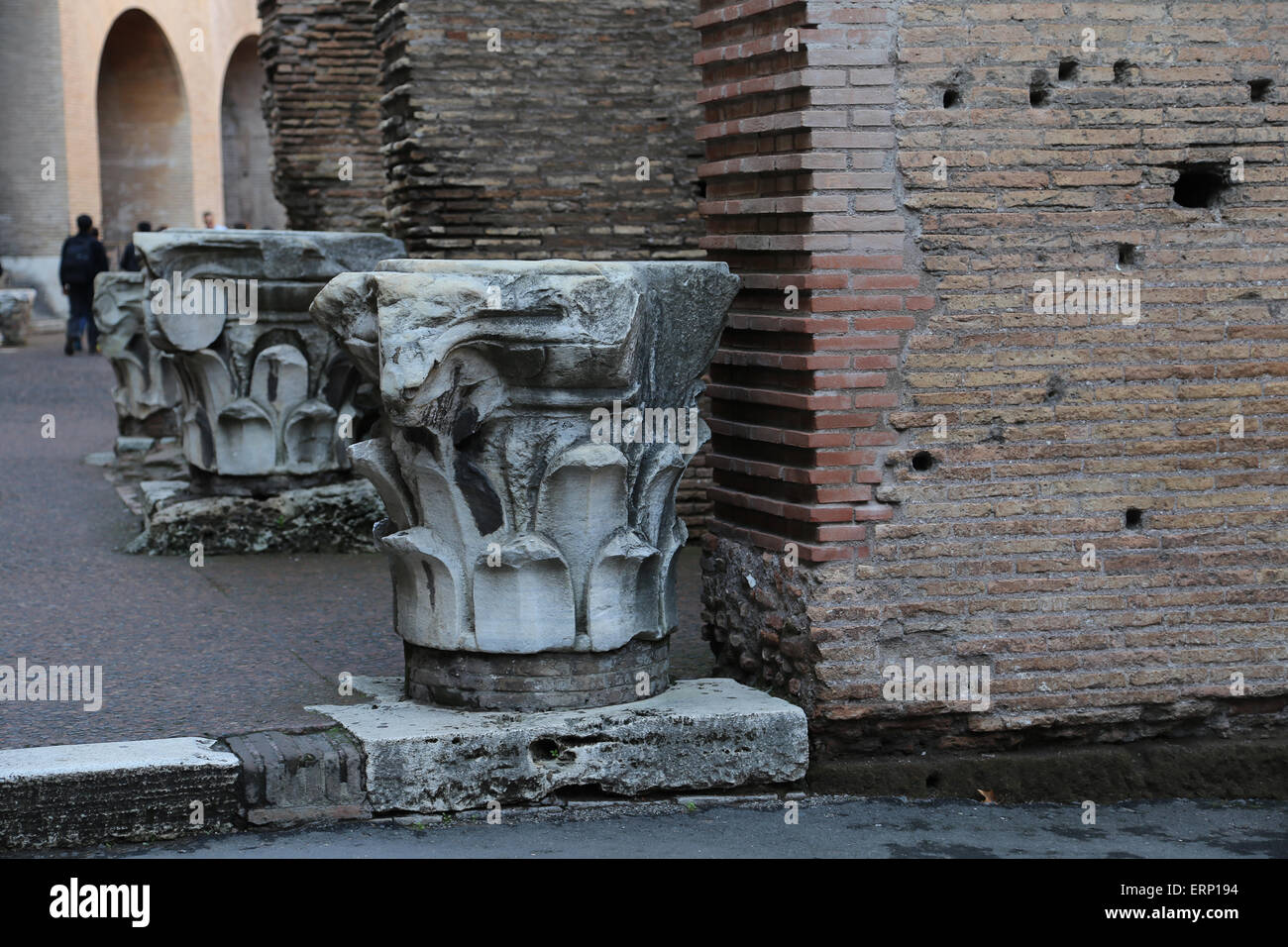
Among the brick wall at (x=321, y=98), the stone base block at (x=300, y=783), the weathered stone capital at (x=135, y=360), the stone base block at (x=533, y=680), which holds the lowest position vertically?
the stone base block at (x=300, y=783)

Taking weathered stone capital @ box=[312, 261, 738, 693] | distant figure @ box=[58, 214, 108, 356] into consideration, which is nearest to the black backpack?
distant figure @ box=[58, 214, 108, 356]

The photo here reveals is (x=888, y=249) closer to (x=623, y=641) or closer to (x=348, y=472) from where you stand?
(x=623, y=641)

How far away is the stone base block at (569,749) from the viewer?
482cm

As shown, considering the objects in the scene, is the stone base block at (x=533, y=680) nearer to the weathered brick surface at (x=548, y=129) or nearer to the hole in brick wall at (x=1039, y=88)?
the hole in brick wall at (x=1039, y=88)

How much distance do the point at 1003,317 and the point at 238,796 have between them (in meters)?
2.60

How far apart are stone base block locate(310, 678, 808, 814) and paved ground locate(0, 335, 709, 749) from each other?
37 centimetres

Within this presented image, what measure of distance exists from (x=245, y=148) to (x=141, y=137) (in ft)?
13.2

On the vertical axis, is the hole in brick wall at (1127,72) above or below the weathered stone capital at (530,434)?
above

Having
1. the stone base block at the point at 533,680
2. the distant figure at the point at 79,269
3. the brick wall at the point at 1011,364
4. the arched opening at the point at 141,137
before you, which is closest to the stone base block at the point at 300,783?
the stone base block at the point at 533,680

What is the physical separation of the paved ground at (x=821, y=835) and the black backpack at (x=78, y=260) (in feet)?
55.9

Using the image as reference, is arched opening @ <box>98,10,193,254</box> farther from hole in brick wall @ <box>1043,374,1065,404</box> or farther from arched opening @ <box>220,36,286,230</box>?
hole in brick wall @ <box>1043,374,1065,404</box>

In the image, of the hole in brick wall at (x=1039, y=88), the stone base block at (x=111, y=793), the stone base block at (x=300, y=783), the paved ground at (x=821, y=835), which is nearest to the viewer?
the stone base block at (x=111, y=793)

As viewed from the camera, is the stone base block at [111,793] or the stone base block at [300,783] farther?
the stone base block at [300,783]

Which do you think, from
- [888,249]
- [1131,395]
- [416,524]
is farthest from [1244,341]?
[416,524]
